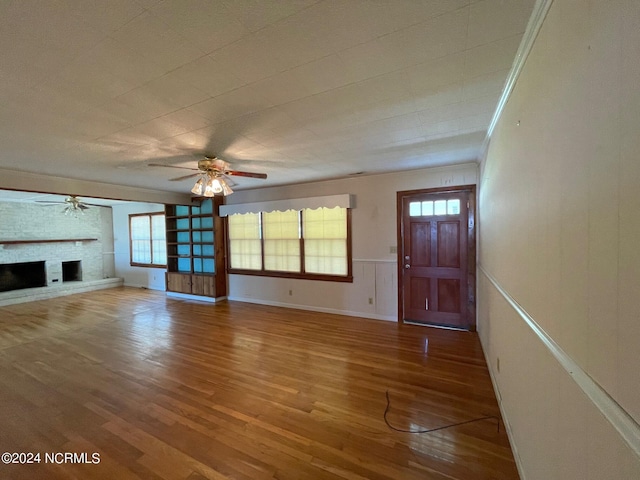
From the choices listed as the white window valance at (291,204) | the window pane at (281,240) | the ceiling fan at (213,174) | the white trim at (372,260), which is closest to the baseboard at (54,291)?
the white window valance at (291,204)

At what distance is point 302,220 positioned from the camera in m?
5.14

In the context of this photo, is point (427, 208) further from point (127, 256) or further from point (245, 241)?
point (127, 256)

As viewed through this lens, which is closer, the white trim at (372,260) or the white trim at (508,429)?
the white trim at (508,429)

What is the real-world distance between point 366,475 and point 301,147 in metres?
2.82

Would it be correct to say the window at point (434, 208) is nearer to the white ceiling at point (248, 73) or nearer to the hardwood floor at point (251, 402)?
the white ceiling at point (248, 73)

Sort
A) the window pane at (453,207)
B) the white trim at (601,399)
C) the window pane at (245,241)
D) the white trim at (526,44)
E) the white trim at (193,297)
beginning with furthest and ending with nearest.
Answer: the white trim at (193,297), the window pane at (245,241), the window pane at (453,207), the white trim at (526,44), the white trim at (601,399)

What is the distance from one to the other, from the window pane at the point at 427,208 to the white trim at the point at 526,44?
213cm

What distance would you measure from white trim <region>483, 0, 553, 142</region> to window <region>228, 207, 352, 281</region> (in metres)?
3.04

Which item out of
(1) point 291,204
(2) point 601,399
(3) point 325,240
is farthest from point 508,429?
(1) point 291,204

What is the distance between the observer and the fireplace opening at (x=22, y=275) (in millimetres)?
6379

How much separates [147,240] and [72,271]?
2384 millimetres

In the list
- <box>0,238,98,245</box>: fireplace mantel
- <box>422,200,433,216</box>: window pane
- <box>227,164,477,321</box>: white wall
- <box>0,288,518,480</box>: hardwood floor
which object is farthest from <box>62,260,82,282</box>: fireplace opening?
<box>422,200,433,216</box>: window pane

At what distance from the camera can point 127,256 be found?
7992 mm

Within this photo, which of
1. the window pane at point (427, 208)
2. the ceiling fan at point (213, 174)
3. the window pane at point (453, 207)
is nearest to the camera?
the ceiling fan at point (213, 174)
